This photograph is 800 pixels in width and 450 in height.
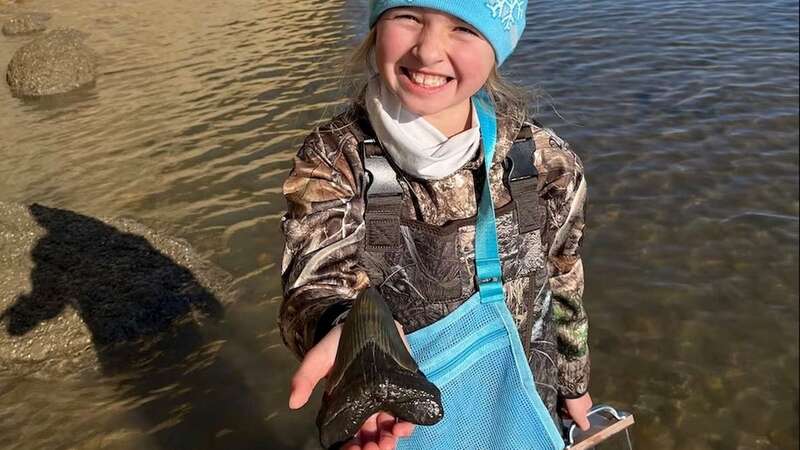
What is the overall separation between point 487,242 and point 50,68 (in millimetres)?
12048

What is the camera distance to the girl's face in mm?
2229

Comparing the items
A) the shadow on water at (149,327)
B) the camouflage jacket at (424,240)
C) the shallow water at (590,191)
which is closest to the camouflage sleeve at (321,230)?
the camouflage jacket at (424,240)

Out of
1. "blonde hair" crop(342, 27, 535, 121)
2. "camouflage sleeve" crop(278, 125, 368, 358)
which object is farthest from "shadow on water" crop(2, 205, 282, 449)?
"blonde hair" crop(342, 27, 535, 121)

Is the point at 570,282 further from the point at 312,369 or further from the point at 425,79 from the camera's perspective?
the point at 312,369

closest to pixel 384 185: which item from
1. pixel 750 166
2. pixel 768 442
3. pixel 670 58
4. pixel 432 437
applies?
pixel 432 437

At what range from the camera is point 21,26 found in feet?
54.4

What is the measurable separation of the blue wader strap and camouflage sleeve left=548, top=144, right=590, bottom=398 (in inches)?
13.4

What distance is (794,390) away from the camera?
16.3 feet

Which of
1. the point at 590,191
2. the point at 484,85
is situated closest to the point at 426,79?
the point at 484,85

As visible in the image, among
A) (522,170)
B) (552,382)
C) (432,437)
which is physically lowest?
(552,382)

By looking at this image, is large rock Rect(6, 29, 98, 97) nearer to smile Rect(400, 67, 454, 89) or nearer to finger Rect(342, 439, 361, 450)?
smile Rect(400, 67, 454, 89)

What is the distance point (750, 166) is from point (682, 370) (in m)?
3.41

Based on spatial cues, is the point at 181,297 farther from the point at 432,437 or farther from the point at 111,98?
the point at 111,98

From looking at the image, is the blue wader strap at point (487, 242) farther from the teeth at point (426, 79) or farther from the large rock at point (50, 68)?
the large rock at point (50, 68)
